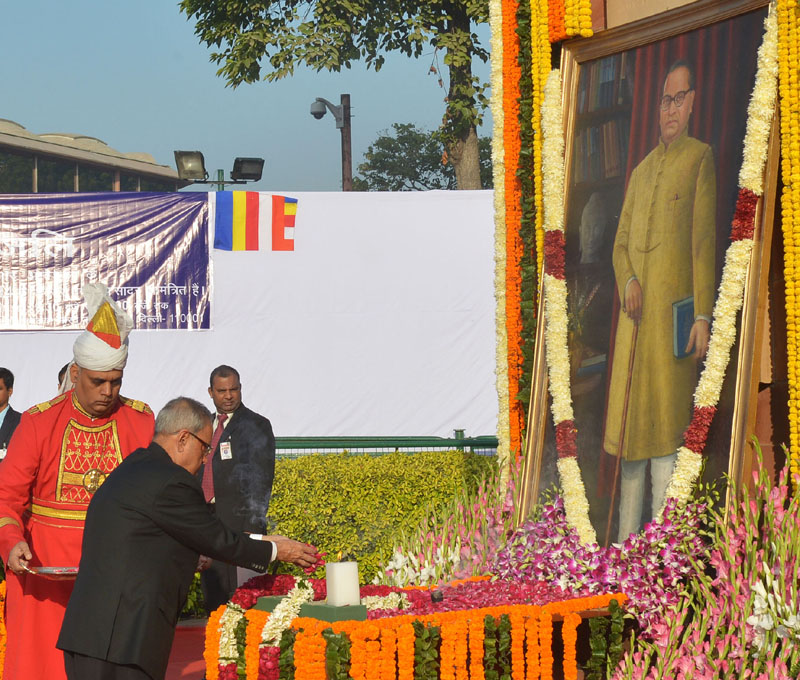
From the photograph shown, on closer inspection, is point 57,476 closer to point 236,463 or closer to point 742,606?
point 236,463

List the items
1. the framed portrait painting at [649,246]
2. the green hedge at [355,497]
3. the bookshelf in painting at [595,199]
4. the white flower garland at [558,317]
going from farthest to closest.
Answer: the green hedge at [355,497]
the bookshelf in painting at [595,199]
the white flower garland at [558,317]
the framed portrait painting at [649,246]

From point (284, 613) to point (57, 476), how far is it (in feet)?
4.79

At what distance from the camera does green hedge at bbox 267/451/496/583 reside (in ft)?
35.6

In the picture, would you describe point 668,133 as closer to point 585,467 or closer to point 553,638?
point 585,467

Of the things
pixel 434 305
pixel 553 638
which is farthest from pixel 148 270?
pixel 553 638

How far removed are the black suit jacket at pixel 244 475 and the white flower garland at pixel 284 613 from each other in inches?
134

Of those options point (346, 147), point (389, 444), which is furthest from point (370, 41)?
point (389, 444)

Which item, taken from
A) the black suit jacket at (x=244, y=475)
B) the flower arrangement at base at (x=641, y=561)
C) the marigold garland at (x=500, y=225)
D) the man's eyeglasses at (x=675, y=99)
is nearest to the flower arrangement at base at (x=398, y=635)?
the flower arrangement at base at (x=641, y=561)

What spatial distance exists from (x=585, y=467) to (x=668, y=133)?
1806 millimetres

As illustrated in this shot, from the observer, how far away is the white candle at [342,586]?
5348 millimetres

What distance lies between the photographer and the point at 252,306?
15445 millimetres

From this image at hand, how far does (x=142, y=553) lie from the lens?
15.8ft

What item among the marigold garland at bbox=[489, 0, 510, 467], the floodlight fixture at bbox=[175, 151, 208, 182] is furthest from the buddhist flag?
the marigold garland at bbox=[489, 0, 510, 467]

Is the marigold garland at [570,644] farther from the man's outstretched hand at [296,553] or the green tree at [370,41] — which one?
the green tree at [370,41]
